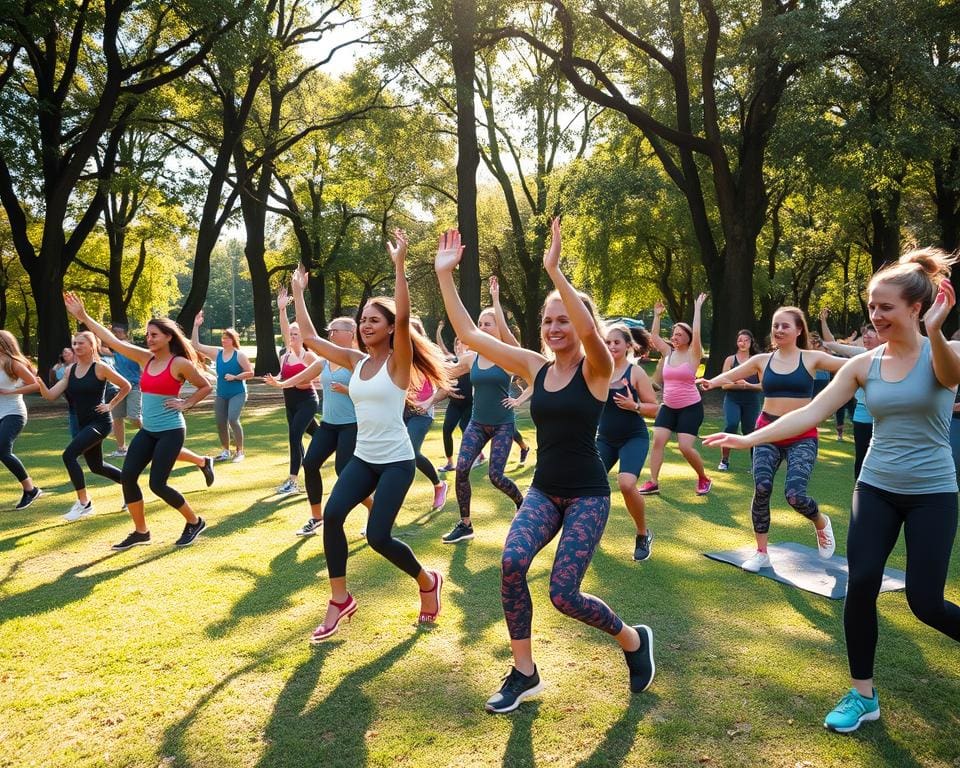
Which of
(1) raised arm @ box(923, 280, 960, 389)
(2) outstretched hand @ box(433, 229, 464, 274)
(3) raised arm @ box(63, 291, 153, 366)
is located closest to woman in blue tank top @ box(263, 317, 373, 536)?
(3) raised arm @ box(63, 291, 153, 366)

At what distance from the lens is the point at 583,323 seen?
370 cm

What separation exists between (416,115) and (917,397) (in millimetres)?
24766

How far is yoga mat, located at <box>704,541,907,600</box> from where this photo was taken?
19.2 ft

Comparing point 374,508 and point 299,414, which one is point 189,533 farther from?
point 374,508

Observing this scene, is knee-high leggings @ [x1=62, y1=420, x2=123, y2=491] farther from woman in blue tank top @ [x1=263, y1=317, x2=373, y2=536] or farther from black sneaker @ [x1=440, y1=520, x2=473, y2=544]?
black sneaker @ [x1=440, y1=520, x2=473, y2=544]

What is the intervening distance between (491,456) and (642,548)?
1658mm

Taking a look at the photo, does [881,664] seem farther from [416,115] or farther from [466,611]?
[416,115]

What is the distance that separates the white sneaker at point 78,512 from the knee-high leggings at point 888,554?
7.90 m

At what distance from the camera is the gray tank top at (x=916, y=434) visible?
12.0 ft

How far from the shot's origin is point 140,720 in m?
3.86

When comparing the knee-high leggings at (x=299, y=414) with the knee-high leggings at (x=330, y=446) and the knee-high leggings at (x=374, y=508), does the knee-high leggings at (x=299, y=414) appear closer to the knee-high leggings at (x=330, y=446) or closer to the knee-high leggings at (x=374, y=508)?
the knee-high leggings at (x=330, y=446)

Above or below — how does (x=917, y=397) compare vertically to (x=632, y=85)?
below

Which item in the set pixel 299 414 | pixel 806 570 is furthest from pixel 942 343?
pixel 299 414

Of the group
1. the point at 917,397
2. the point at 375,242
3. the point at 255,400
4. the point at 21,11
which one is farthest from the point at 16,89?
the point at 917,397
